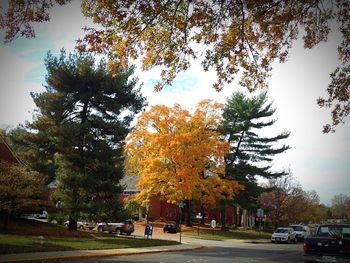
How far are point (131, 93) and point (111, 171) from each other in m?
6.71

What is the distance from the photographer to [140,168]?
46.7 meters

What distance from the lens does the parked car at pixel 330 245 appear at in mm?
15242

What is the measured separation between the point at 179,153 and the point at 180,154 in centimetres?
17

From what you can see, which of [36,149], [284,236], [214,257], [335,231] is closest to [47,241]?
[214,257]

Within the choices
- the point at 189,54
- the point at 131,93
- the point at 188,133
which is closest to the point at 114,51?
the point at 189,54

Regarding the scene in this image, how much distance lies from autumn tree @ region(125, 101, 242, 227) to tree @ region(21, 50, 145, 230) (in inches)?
419

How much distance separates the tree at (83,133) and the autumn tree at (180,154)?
1065 cm

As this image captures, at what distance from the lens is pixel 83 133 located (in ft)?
99.2

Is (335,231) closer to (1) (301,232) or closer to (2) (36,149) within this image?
(2) (36,149)

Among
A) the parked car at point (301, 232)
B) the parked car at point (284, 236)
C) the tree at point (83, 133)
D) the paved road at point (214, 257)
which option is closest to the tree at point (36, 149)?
the tree at point (83, 133)

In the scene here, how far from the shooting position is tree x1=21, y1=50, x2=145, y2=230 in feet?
97.6

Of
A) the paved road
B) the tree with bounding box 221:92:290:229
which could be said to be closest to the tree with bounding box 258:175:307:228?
the tree with bounding box 221:92:290:229

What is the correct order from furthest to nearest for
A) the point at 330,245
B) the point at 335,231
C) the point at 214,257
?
the point at 214,257 < the point at 335,231 < the point at 330,245

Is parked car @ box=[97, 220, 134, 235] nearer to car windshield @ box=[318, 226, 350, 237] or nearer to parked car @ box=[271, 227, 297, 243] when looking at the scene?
parked car @ box=[271, 227, 297, 243]
